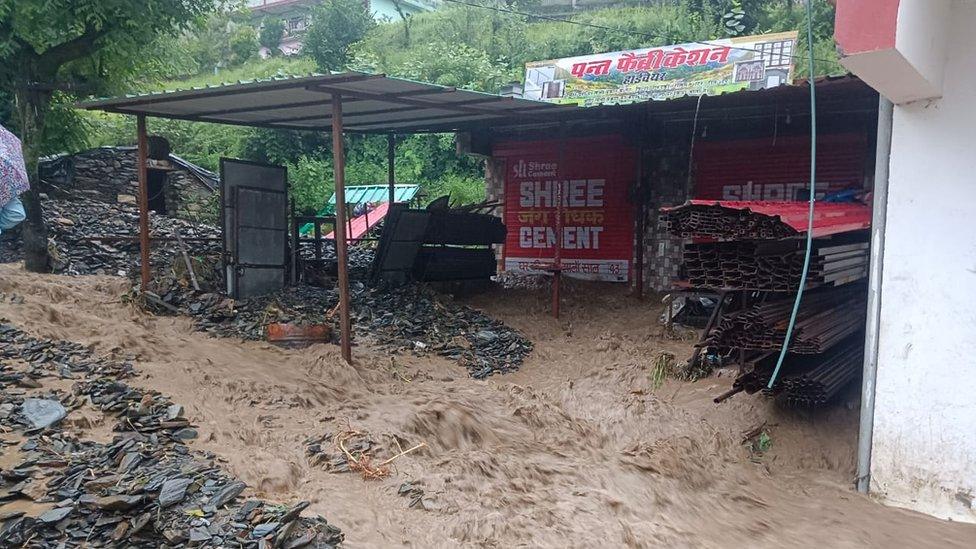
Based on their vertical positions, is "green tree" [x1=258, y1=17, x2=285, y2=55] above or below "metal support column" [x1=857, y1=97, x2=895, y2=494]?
above

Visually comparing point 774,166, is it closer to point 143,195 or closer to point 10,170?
point 143,195

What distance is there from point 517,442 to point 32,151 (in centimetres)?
898

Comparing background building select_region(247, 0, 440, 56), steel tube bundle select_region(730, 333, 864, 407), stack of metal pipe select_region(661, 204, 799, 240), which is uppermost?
background building select_region(247, 0, 440, 56)

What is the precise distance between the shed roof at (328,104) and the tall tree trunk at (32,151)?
8.64ft

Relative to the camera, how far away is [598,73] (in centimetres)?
1766

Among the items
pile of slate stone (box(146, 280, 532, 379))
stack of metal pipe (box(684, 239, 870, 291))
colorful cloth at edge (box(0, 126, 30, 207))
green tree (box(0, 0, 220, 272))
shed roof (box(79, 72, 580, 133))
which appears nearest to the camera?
colorful cloth at edge (box(0, 126, 30, 207))

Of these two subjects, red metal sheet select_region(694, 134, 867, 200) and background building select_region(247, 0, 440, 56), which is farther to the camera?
background building select_region(247, 0, 440, 56)

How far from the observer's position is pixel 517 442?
20.9 feet

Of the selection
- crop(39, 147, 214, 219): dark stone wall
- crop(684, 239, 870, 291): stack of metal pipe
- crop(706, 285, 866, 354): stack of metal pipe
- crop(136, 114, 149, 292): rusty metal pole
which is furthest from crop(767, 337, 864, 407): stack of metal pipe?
crop(39, 147, 214, 219): dark stone wall

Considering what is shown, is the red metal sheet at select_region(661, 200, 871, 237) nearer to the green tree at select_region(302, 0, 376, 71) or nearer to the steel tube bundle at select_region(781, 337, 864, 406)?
the steel tube bundle at select_region(781, 337, 864, 406)

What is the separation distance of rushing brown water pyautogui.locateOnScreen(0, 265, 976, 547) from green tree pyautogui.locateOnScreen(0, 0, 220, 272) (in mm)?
2901

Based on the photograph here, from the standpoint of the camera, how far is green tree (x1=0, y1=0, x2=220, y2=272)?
9578 millimetres

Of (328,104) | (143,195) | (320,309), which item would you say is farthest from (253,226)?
(328,104)

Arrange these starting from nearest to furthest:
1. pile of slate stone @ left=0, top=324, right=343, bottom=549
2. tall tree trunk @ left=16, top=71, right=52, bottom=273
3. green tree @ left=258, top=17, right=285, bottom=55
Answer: pile of slate stone @ left=0, top=324, right=343, bottom=549 < tall tree trunk @ left=16, top=71, right=52, bottom=273 < green tree @ left=258, top=17, right=285, bottom=55
